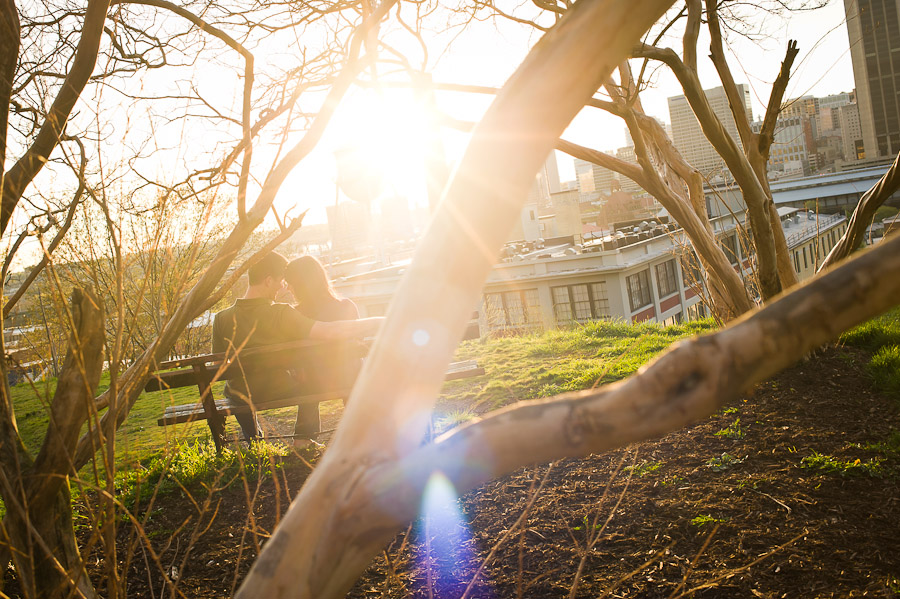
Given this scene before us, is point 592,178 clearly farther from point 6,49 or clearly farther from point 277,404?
point 6,49

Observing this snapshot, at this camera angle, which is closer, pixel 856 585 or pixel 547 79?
pixel 547 79

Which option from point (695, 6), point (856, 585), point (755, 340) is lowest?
point (856, 585)

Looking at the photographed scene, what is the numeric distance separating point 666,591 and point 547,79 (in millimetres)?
1828

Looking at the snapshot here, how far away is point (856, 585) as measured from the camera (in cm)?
205

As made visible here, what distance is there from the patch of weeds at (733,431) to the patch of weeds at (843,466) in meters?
0.48

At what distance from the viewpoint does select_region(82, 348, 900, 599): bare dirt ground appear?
2180 millimetres

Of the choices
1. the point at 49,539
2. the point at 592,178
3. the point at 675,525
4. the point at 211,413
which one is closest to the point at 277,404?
the point at 211,413

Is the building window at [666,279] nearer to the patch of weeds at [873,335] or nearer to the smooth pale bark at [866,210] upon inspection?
the patch of weeds at [873,335]

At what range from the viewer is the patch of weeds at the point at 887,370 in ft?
12.4

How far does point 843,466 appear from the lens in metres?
2.89

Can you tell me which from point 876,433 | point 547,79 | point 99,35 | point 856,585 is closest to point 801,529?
point 856,585

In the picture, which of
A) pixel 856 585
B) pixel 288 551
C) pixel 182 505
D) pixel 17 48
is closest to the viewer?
pixel 288 551

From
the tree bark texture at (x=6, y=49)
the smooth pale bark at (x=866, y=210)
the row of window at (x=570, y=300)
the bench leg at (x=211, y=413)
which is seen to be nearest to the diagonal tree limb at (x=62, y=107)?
the tree bark texture at (x=6, y=49)

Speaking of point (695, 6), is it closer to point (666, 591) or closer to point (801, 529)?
point (801, 529)
